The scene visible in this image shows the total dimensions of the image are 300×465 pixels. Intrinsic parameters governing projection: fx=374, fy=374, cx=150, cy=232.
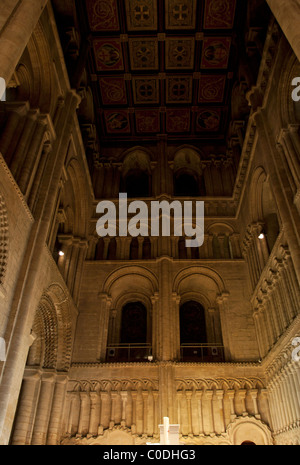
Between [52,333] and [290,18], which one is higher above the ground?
Result: [290,18]

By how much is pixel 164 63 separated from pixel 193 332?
37.2 ft

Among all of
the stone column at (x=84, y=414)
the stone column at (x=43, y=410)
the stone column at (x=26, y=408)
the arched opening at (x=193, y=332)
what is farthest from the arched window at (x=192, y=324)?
the stone column at (x=26, y=408)

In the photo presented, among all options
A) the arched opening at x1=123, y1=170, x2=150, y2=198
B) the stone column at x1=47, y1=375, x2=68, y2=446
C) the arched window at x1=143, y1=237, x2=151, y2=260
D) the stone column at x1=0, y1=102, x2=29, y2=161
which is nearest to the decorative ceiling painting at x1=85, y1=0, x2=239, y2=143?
the arched opening at x1=123, y1=170, x2=150, y2=198

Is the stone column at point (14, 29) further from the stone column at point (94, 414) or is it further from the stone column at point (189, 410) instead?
the stone column at point (189, 410)

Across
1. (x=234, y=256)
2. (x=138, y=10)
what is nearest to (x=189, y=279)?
(x=234, y=256)

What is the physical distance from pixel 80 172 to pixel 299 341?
9938mm

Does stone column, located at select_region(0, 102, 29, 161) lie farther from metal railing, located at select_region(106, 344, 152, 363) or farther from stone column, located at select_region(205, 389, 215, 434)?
stone column, located at select_region(205, 389, 215, 434)

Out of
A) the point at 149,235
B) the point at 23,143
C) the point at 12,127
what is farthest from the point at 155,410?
the point at 12,127

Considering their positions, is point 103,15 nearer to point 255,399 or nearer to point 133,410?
point 133,410

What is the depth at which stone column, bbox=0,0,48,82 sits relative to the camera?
6723mm

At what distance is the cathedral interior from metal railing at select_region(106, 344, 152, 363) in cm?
5

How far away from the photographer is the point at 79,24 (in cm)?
1437

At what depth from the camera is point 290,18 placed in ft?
24.4
